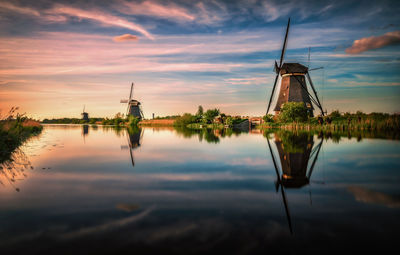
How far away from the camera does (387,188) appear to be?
588 centimetres

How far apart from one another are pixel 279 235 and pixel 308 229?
57 centimetres

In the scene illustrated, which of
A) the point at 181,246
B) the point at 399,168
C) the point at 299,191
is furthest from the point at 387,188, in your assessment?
the point at 181,246

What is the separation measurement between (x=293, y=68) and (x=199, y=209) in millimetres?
38440

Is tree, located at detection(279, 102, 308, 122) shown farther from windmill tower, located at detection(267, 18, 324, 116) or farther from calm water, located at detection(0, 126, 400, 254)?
calm water, located at detection(0, 126, 400, 254)

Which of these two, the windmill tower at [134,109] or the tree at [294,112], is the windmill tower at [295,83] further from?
the windmill tower at [134,109]

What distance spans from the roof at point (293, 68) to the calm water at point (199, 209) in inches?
1276

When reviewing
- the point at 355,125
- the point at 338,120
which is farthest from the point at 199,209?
the point at 338,120

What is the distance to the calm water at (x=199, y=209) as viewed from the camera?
126 inches

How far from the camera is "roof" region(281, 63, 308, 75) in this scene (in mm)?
37500

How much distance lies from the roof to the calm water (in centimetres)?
3240

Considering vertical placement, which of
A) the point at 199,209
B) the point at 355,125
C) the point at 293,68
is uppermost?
the point at 293,68

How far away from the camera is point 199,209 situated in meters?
4.42

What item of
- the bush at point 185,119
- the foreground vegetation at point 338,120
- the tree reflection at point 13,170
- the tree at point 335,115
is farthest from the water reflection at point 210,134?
the bush at point 185,119

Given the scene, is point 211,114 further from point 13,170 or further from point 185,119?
point 13,170
